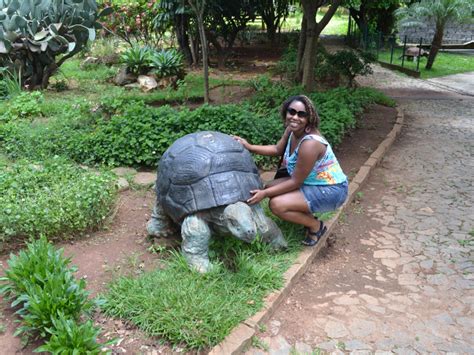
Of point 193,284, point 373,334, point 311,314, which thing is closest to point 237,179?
point 193,284

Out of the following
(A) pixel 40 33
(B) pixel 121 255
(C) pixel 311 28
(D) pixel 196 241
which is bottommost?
(B) pixel 121 255

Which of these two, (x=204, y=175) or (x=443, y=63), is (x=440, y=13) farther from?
(x=204, y=175)

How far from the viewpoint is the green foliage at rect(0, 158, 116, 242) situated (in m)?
3.45

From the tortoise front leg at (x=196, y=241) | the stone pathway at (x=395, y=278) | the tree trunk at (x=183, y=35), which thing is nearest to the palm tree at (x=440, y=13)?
the tree trunk at (x=183, y=35)

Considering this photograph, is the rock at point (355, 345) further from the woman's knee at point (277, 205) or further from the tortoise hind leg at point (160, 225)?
the tortoise hind leg at point (160, 225)

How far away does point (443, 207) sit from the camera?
15.6 ft

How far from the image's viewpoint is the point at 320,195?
3496 millimetres

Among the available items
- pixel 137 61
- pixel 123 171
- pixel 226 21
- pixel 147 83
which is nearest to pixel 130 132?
pixel 123 171

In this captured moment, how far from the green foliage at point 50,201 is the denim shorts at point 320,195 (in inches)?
68.1

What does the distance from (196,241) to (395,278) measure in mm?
1608

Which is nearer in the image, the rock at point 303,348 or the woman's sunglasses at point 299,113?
the rock at point 303,348

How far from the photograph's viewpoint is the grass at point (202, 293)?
2.62 metres

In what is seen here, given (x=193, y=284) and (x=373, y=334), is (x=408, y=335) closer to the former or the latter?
(x=373, y=334)

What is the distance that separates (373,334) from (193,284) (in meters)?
1.20
